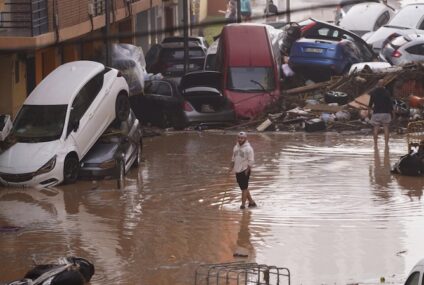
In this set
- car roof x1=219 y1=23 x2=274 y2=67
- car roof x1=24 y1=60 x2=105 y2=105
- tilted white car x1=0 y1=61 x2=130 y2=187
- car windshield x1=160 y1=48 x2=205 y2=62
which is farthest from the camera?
car windshield x1=160 y1=48 x2=205 y2=62

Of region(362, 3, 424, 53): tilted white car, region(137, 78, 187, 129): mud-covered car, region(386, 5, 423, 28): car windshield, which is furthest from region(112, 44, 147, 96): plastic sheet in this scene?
region(386, 5, 423, 28): car windshield

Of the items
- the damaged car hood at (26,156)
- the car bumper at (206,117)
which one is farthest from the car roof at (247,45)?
the damaged car hood at (26,156)

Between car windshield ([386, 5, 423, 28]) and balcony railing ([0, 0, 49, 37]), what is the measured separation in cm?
1481

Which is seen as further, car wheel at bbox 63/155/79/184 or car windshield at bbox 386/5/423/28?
car windshield at bbox 386/5/423/28

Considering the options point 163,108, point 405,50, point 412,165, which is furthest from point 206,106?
point 412,165

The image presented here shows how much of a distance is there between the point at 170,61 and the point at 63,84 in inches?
594

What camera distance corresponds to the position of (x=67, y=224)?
21.3 meters

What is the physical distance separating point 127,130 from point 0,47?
4320mm

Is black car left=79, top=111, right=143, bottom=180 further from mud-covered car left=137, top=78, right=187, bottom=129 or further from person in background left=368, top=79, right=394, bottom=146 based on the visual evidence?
person in background left=368, top=79, right=394, bottom=146

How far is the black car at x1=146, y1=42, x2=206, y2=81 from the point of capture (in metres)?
40.9

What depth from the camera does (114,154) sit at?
2591 cm

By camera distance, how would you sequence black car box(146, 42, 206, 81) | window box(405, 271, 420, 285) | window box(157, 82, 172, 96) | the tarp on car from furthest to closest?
black car box(146, 42, 206, 81)
the tarp on car
window box(157, 82, 172, 96)
window box(405, 271, 420, 285)

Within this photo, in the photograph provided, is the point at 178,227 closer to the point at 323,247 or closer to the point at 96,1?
the point at 323,247

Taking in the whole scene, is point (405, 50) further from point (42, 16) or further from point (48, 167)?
point (48, 167)
